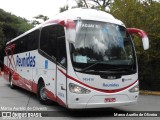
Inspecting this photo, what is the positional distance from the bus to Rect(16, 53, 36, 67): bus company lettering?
8.25ft

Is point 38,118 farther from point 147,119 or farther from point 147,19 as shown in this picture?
point 147,19

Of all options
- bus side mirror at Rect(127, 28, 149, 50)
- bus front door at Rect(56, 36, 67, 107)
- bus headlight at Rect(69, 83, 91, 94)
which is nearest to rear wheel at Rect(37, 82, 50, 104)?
bus front door at Rect(56, 36, 67, 107)

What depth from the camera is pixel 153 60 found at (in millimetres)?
18984

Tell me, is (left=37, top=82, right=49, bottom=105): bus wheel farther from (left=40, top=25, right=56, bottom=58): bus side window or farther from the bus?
(left=40, top=25, right=56, bottom=58): bus side window

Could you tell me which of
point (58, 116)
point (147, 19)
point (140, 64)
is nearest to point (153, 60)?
point (140, 64)

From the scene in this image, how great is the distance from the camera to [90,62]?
33.3ft

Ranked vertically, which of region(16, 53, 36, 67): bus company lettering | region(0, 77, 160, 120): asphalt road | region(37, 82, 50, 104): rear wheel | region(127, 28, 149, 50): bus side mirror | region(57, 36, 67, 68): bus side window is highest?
region(127, 28, 149, 50): bus side mirror

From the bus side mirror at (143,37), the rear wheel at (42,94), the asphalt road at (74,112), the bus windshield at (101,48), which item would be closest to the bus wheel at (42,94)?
the rear wheel at (42,94)

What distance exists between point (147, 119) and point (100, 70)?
2074 mm

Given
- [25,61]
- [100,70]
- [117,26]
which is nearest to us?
[100,70]

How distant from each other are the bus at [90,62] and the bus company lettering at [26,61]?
2.51m

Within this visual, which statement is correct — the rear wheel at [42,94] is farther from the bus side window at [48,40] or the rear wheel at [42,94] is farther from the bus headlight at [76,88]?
the bus headlight at [76,88]

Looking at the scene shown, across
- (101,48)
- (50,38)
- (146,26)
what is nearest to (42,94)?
(50,38)

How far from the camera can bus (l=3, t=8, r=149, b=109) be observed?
32.9ft
